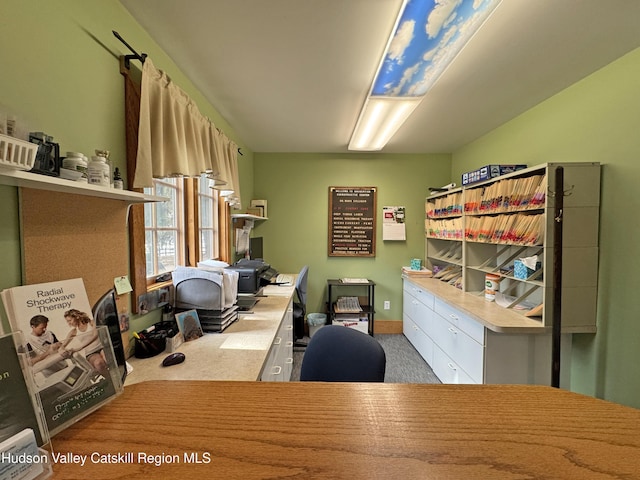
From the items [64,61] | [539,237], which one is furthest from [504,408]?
[539,237]

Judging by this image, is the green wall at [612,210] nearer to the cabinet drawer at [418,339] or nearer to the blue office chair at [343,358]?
the cabinet drawer at [418,339]

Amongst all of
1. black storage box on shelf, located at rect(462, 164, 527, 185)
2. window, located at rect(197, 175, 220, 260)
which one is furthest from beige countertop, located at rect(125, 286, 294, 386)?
black storage box on shelf, located at rect(462, 164, 527, 185)

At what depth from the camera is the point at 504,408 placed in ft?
1.55

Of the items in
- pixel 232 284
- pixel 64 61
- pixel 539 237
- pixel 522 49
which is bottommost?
pixel 232 284

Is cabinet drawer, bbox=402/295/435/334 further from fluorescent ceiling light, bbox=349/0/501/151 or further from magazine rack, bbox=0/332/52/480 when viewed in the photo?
magazine rack, bbox=0/332/52/480

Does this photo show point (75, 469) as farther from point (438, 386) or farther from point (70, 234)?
point (70, 234)

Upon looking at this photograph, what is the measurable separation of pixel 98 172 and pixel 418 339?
3.30 meters

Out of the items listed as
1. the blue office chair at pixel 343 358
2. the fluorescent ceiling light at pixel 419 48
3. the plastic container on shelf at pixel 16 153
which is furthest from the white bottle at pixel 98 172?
the fluorescent ceiling light at pixel 419 48

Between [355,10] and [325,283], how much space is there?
10.1 ft

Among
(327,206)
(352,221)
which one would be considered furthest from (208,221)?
(352,221)

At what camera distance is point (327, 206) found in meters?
3.80

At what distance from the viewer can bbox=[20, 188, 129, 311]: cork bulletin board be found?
912mm

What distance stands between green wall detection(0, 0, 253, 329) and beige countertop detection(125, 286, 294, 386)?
12.9 inches

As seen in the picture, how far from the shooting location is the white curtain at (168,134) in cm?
133
